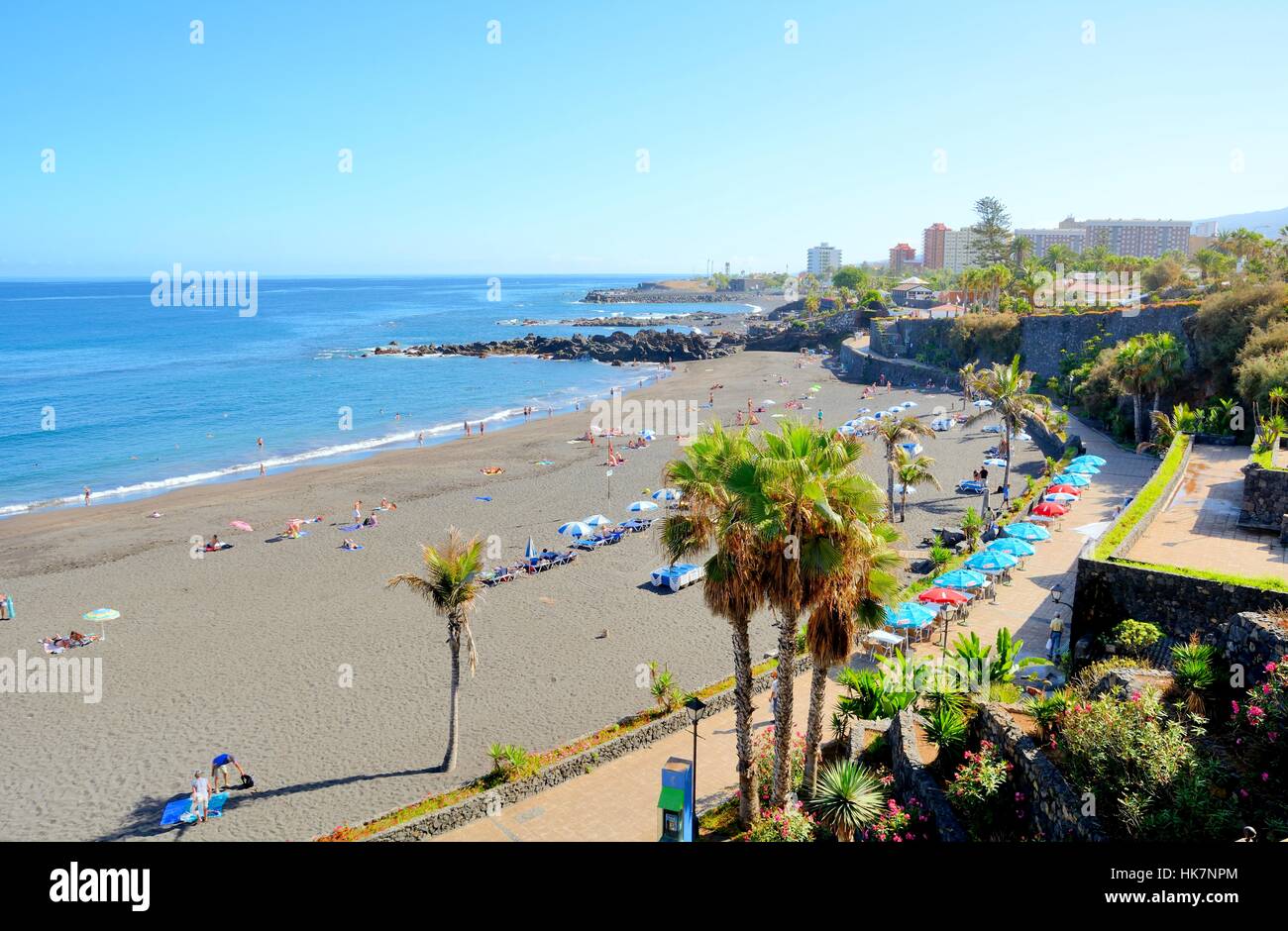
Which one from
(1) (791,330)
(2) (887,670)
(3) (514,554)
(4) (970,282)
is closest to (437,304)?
(1) (791,330)

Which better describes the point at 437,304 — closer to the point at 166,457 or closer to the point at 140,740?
the point at 166,457

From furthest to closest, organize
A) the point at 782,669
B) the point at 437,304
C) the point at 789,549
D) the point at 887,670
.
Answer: the point at 437,304
the point at 887,670
the point at 782,669
the point at 789,549

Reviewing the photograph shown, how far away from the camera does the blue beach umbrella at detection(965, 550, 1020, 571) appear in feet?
61.8

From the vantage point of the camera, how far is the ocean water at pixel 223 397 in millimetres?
43688

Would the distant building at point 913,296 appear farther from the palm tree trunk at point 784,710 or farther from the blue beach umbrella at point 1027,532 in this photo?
the palm tree trunk at point 784,710

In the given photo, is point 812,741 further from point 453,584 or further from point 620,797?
point 453,584

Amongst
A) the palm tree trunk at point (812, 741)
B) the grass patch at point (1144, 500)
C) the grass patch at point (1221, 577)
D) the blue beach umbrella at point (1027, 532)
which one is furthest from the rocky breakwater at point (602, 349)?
the palm tree trunk at point (812, 741)

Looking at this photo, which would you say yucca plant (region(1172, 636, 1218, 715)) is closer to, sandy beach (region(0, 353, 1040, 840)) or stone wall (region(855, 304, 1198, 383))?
sandy beach (region(0, 353, 1040, 840))

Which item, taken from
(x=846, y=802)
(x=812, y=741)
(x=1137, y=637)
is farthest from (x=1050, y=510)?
(x=846, y=802)

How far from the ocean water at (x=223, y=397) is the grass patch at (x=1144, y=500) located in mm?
38985

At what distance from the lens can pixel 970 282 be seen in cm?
6812

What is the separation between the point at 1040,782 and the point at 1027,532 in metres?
13.1

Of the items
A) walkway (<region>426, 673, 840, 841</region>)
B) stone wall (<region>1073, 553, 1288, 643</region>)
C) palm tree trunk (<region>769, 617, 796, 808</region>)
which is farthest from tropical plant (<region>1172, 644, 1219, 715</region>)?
walkway (<region>426, 673, 840, 841</region>)
